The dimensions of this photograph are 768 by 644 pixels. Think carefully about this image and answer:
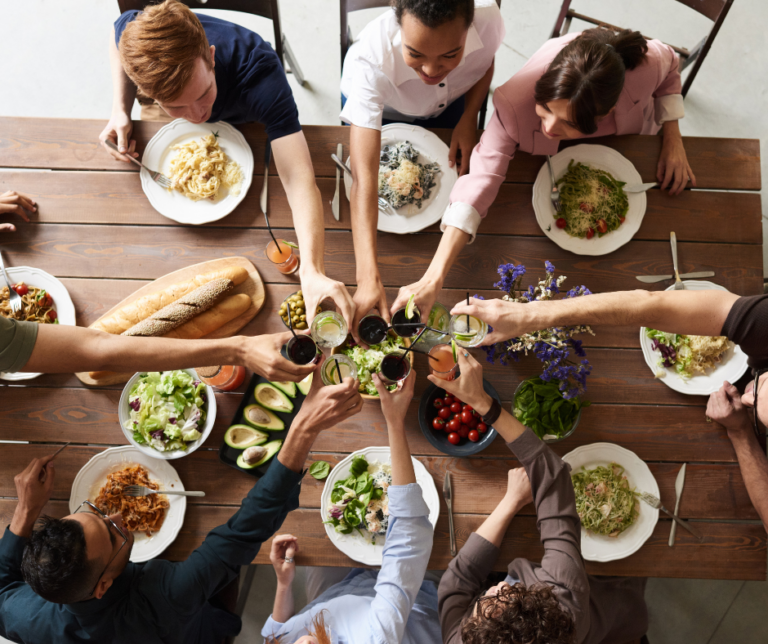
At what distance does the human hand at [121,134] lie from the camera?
7.08ft

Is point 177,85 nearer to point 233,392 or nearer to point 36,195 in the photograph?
point 36,195

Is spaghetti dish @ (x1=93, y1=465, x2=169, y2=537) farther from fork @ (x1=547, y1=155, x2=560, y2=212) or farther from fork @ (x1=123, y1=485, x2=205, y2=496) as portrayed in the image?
fork @ (x1=547, y1=155, x2=560, y2=212)

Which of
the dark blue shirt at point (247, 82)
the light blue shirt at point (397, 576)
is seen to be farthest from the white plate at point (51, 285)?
the light blue shirt at point (397, 576)

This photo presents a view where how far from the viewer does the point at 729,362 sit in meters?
2.02

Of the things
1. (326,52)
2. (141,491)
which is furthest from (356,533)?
(326,52)

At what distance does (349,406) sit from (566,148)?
1.45 m

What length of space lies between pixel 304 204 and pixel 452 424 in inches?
42.5

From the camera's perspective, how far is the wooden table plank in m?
2.17

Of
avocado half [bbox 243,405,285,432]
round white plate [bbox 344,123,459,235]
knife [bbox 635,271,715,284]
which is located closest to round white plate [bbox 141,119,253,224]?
round white plate [bbox 344,123,459,235]

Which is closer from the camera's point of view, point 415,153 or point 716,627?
point 415,153

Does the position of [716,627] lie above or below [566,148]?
below

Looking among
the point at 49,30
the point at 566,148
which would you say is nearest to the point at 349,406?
the point at 566,148

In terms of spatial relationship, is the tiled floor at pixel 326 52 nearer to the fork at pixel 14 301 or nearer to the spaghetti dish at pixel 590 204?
the spaghetti dish at pixel 590 204

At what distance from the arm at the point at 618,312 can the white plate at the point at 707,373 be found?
222 mm
